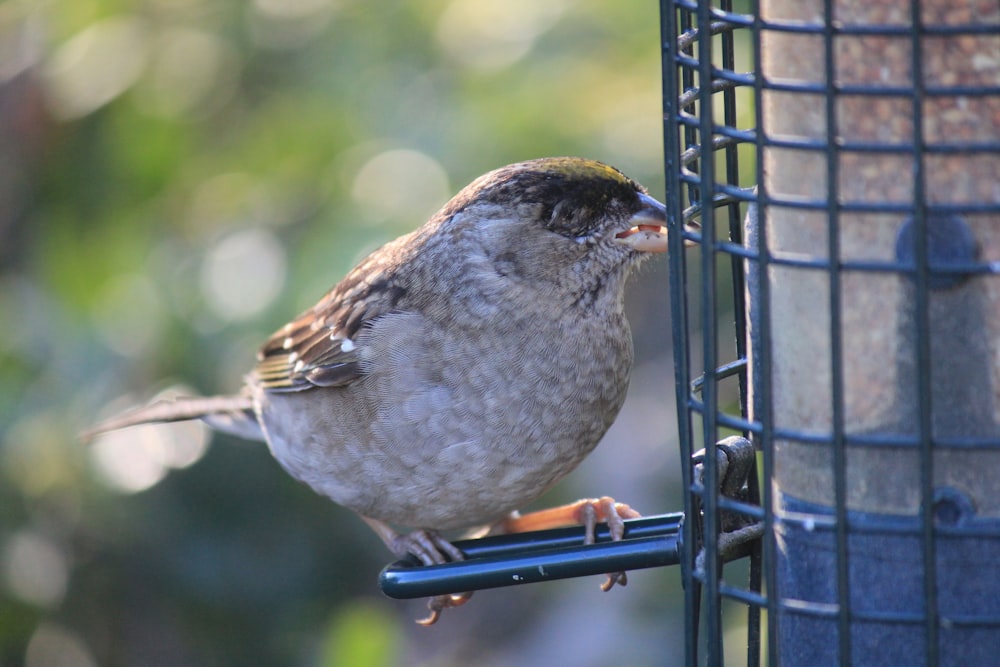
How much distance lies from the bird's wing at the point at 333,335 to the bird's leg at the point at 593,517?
0.53 metres

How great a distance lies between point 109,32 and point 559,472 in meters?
3.08

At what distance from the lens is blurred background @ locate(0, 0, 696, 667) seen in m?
4.06

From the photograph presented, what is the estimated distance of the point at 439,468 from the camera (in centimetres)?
269

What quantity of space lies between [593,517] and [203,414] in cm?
141

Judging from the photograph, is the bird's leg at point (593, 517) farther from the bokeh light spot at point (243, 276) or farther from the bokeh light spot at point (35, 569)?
the bokeh light spot at point (35, 569)

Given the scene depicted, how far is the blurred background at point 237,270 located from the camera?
4059 mm

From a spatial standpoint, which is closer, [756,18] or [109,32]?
[756,18]

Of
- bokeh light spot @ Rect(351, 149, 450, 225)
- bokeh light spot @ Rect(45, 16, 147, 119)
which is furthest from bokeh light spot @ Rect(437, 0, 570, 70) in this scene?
bokeh light spot @ Rect(45, 16, 147, 119)

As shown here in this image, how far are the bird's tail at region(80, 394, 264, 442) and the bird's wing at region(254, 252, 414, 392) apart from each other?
19cm

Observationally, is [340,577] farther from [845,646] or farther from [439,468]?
[845,646]

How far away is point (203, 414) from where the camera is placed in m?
3.69

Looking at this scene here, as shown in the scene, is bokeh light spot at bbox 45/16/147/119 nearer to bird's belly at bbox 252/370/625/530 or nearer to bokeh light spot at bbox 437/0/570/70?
bokeh light spot at bbox 437/0/570/70

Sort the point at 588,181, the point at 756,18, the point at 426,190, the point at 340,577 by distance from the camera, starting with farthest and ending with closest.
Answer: the point at 340,577 → the point at 426,190 → the point at 588,181 → the point at 756,18

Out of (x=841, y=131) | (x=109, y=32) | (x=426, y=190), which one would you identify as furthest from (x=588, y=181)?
(x=109, y=32)
